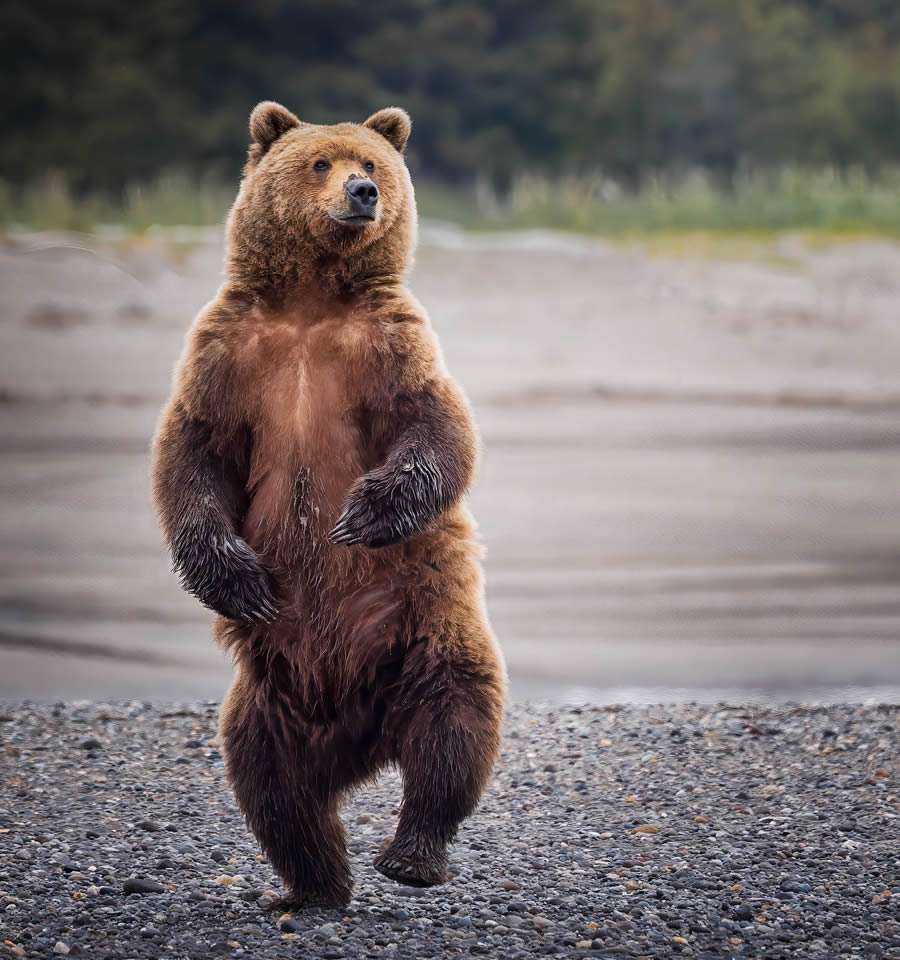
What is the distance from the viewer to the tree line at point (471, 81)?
13.4m

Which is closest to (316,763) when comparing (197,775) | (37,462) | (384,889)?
(384,889)

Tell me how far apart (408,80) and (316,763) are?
37.8 ft

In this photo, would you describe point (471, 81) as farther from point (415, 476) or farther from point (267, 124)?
point (415, 476)

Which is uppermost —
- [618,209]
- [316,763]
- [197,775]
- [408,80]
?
[408,80]

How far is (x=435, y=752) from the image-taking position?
291 centimetres

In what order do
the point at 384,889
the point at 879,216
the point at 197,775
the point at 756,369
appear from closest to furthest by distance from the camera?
the point at 384,889, the point at 197,775, the point at 756,369, the point at 879,216

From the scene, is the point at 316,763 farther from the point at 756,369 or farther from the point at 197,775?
the point at 756,369

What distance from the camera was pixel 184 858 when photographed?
Answer: 3537 millimetres

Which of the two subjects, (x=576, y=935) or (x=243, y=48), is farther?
(x=243, y=48)

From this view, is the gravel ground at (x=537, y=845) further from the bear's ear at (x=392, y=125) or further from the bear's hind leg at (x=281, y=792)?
the bear's ear at (x=392, y=125)

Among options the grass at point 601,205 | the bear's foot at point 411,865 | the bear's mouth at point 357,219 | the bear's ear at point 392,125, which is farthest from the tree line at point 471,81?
the bear's foot at point 411,865

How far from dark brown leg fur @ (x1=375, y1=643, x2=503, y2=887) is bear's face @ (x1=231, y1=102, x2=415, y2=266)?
89 centimetres

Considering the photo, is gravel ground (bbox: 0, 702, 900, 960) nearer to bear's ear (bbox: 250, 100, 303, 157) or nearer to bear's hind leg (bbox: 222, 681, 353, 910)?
bear's hind leg (bbox: 222, 681, 353, 910)

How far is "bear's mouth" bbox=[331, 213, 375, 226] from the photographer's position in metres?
2.79
